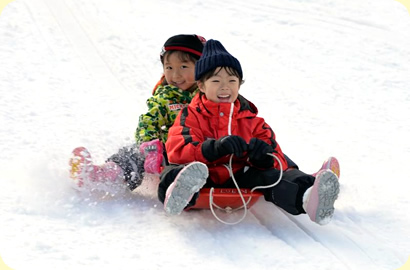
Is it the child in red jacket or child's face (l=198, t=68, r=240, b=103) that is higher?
child's face (l=198, t=68, r=240, b=103)

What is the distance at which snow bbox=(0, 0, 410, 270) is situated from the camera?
3.16 meters

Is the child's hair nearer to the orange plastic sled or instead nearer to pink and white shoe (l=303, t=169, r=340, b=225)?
the orange plastic sled

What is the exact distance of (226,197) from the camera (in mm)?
3404

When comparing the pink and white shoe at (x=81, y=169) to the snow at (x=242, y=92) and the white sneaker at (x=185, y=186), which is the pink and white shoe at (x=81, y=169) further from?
the white sneaker at (x=185, y=186)

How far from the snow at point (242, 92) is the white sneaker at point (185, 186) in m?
0.17

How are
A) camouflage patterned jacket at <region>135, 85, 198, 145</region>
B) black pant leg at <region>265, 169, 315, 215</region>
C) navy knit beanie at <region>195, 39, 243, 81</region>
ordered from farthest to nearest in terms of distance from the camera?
camouflage patterned jacket at <region>135, 85, 198, 145</region>, navy knit beanie at <region>195, 39, 243, 81</region>, black pant leg at <region>265, 169, 315, 215</region>

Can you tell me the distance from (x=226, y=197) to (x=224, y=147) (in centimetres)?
30

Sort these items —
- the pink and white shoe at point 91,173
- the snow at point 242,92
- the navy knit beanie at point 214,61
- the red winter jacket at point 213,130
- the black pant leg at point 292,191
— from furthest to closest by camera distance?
the pink and white shoe at point 91,173 < the navy knit beanie at point 214,61 < the red winter jacket at point 213,130 < the black pant leg at point 292,191 < the snow at point 242,92

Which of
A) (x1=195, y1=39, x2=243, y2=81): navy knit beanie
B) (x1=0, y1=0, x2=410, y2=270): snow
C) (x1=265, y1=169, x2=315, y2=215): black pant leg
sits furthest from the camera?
(x1=195, y1=39, x2=243, y2=81): navy knit beanie

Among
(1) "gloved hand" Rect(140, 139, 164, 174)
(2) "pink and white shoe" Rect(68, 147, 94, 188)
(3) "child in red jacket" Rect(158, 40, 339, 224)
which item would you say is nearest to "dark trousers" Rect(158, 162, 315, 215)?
(3) "child in red jacket" Rect(158, 40, 339, 224)

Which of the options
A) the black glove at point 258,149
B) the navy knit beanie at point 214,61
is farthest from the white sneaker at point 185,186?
the navy knit beanie at point 214,61

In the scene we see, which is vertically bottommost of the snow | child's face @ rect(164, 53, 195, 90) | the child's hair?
the snow

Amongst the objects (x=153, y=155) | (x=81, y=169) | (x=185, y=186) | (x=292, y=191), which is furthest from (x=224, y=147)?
(x=81, y=169)

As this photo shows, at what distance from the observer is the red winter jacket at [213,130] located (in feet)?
11.5
